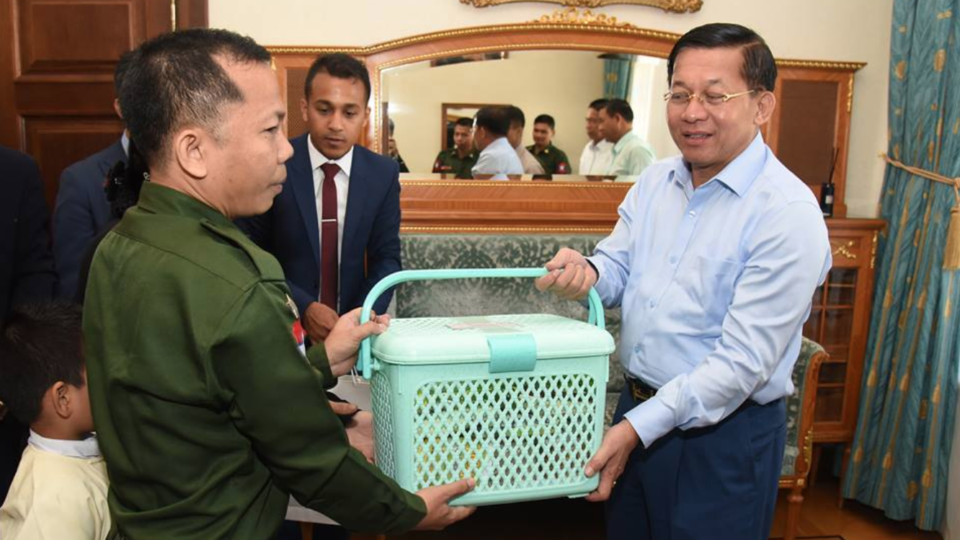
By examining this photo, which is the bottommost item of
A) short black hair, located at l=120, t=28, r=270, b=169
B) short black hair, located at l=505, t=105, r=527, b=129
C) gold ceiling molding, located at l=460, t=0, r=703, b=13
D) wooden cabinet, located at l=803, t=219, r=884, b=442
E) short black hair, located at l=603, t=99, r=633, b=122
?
wooden cabinet, located at l=803, t=219, r=884, b=442

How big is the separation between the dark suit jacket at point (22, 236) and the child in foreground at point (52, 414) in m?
0.44

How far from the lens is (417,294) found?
3.09m

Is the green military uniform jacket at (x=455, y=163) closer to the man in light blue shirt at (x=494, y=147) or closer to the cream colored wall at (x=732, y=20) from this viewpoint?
the man in light blue shirt at (x=494, y=147)

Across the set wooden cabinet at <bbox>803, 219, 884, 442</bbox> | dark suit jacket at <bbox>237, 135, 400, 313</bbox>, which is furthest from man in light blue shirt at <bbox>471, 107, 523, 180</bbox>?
wooden cabinet at <bbox>803, 219, 884, 442</bbox>

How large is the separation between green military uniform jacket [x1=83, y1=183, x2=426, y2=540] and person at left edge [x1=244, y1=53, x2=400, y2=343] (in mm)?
1086

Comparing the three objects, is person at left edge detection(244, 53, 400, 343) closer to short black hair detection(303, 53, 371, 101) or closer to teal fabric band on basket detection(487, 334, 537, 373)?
short black hair detection(303, 53, 371, 101)

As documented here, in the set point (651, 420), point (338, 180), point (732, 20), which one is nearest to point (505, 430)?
point (651, 420)

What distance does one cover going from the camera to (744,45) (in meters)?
1.42

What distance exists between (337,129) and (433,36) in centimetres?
113

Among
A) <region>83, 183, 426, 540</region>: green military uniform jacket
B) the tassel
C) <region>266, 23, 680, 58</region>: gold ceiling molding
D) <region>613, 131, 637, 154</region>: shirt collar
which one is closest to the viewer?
<region>83, 183, 426, 540</region>: green military uniform jacket

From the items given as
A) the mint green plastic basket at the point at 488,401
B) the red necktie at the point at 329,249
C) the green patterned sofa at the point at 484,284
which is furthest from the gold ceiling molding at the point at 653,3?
the mint green plastic basket at the point at 488,401

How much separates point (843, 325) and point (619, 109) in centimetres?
130

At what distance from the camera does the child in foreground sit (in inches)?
55.1

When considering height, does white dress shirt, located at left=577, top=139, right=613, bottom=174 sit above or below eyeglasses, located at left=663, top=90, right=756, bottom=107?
below
